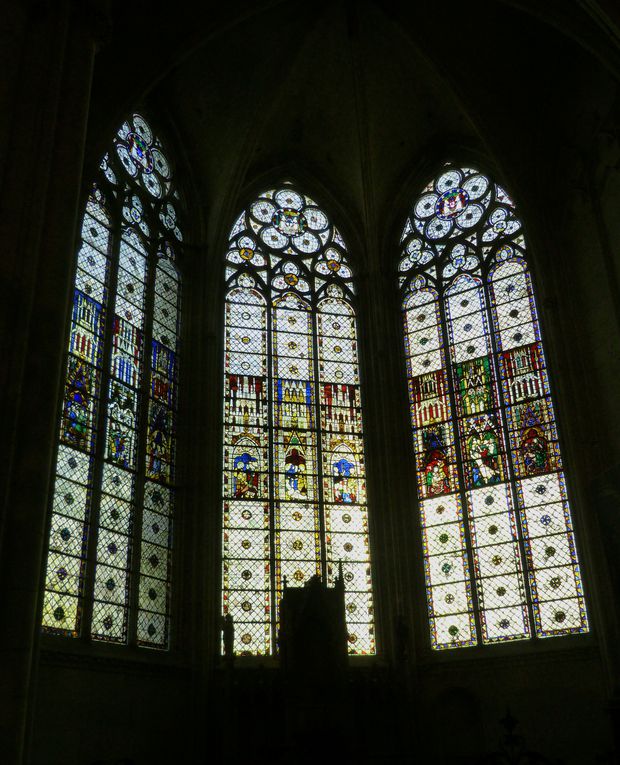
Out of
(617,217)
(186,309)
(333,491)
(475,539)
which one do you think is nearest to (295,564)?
(333,491)

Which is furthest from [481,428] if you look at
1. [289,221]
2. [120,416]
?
[120,416]

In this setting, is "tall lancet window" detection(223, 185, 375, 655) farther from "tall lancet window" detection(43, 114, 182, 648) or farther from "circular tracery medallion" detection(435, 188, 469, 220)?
"circular tracery medallion" detection(435, 188, 469, 220)

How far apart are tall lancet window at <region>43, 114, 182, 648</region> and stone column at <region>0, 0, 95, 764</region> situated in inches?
109

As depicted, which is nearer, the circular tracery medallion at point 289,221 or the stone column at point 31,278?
the stone column at point 31,278

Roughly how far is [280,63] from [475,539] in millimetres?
9234

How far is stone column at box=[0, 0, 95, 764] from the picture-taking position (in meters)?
7.79

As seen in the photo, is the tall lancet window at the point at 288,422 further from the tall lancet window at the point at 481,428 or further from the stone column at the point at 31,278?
the stone column at the point at 31,278

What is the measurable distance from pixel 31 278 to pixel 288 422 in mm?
7653

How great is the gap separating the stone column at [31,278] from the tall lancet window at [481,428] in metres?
7.46

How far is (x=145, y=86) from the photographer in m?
14.2

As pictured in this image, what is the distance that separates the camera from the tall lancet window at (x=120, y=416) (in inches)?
474

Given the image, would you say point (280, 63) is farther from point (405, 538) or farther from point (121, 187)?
point (405, 538)

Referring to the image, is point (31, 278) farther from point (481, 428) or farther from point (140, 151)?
point (481, 428)

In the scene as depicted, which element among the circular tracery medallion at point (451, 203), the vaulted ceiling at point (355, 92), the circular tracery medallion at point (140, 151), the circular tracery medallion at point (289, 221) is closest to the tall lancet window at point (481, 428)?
the circular tracery medallion at point (451, 203)
